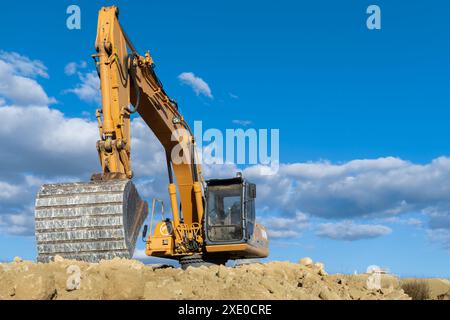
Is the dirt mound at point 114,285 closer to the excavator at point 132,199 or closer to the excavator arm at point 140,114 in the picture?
the excavator at point 132,199

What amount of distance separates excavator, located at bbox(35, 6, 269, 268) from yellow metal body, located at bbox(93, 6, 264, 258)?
0.06ft

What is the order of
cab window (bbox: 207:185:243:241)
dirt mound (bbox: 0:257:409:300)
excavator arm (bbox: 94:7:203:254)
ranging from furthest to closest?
cab window (bbox: 207:185:243:241), excavator arm (bbox: 94:7:203:254), dirt mound (bbox: 0:257:409:300)

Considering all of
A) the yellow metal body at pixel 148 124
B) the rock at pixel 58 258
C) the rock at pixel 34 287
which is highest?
the yellow metal body at pixel 148 124

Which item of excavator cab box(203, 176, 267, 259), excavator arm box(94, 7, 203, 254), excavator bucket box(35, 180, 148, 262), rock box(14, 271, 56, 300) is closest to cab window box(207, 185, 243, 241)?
excavator cab box(203, 176, 267, 259)

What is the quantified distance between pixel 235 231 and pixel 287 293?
4572 millimetres

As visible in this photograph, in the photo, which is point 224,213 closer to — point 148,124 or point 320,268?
point 148,124

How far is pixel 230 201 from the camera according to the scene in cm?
1364

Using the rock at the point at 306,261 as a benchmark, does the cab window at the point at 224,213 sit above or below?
above

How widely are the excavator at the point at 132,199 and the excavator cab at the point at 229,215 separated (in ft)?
0.08

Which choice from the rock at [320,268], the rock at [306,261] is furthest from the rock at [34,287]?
the rock at [306,261]

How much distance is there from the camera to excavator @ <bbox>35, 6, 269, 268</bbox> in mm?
8906

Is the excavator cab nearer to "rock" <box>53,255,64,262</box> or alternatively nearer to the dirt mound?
the dirt mound

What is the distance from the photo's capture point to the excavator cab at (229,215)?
43.7 feet
